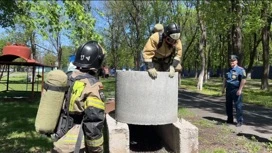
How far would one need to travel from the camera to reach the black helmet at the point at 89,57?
153 inches

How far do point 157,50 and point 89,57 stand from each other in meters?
3.12

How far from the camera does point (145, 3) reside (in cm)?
3878

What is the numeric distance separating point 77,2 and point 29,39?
53.0 meters

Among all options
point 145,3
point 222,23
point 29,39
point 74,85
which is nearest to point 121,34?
point 29,39

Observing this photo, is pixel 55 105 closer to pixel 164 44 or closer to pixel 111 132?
pixel 111 132

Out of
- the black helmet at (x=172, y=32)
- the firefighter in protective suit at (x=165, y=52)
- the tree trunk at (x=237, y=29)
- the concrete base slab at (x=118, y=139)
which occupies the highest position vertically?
the tree trunk at (x=237, y=29)

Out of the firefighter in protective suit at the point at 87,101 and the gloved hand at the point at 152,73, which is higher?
the gloved hand at the point at 152,73

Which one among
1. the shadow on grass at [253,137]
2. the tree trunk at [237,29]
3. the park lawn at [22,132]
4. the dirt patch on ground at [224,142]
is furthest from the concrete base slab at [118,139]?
the tree trunk at [237,29]

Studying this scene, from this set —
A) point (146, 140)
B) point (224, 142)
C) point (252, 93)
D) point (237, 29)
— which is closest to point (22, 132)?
point (146, 140)

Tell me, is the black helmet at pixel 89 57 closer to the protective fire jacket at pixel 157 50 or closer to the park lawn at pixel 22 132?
the protective fire jacket at pixel 157 50

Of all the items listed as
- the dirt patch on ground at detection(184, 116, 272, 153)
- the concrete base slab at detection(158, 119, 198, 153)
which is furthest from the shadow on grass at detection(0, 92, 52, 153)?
the dirt patch on ground at detection(184, 116, 272, 153)

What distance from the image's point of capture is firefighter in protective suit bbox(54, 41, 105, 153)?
355 centimetres

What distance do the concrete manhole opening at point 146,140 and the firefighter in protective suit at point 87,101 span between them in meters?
3.33

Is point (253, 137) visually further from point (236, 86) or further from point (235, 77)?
point (235, 77)
